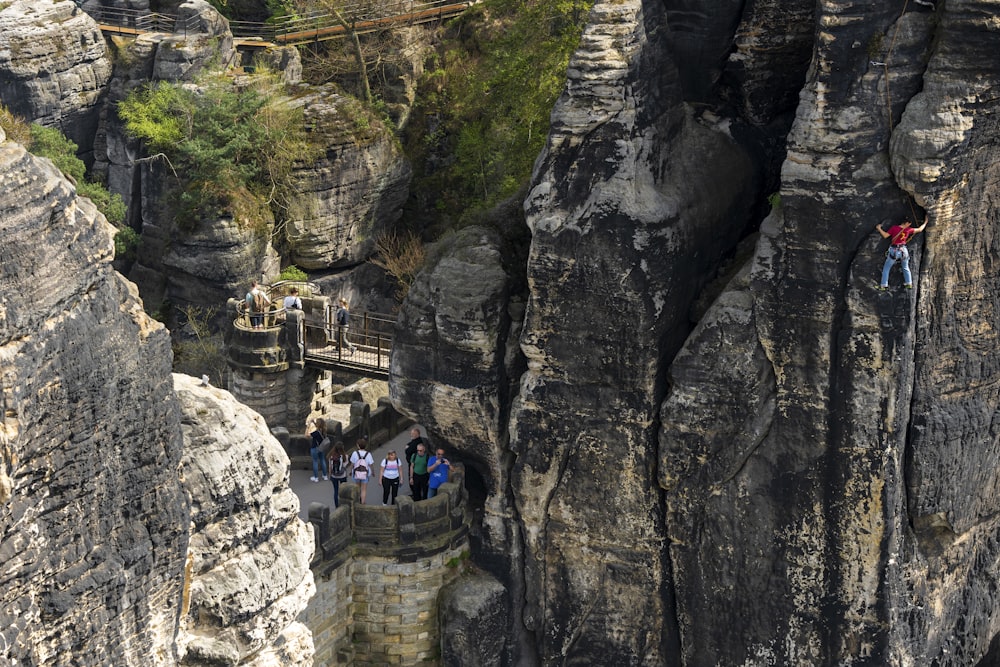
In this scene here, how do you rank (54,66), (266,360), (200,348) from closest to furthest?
(266,360) < (200,348) < (54,66)

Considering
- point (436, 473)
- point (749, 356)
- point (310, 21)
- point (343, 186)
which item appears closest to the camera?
point (749, 356)

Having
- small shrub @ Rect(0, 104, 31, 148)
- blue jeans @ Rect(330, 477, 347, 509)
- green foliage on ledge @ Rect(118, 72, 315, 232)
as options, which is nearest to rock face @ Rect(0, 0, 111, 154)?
small shrub @ Rect(0, 104, 31, 148)

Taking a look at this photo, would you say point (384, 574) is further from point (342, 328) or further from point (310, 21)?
point (310, 21)

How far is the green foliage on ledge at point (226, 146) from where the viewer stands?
116 ft

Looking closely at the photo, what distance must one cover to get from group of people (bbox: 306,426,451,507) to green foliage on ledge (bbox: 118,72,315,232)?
12.0 metres

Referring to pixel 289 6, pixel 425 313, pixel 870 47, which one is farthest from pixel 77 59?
pixel 870 47

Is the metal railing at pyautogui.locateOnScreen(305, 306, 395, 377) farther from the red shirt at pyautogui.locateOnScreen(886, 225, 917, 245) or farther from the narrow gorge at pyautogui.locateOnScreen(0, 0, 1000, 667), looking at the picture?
the red shirt at pyautogui.locateOnScreen(886, 225, 917, 245)

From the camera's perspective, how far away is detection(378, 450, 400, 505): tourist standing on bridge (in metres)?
23.4

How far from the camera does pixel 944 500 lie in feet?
68.2

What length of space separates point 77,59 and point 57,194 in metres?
29.8

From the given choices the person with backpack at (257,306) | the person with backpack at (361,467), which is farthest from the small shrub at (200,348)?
the person with backpack at (361,467)

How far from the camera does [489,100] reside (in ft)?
112

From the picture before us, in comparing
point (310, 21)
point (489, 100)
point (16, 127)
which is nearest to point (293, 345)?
point (489, 100)

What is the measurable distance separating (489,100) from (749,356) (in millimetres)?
14751
